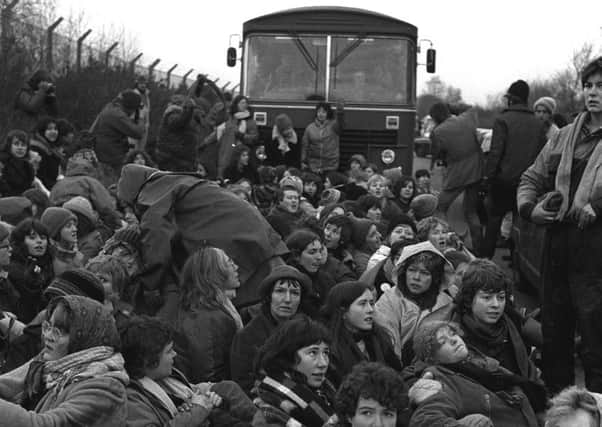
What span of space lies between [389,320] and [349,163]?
415 inches

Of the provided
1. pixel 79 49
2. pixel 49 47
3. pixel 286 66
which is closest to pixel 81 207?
pixel 286 66

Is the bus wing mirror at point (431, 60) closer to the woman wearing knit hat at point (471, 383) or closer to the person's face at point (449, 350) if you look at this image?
the woman wearing knit hat at point (471, 383)

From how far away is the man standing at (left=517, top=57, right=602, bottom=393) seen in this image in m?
6.82

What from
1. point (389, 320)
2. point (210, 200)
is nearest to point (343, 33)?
point (210, 200)

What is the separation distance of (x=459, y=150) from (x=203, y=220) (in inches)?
275

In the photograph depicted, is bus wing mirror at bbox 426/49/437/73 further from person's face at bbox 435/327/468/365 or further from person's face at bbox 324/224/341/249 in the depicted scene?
person's face at bbox 435/327/468/365

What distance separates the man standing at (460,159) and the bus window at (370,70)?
3234 mm

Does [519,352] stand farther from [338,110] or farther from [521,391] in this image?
[338,110]

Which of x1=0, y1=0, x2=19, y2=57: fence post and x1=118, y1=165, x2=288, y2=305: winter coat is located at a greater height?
x1=0, y1=0, x2=19, y2=57: fence post

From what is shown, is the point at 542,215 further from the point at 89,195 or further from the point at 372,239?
the point at 89,195

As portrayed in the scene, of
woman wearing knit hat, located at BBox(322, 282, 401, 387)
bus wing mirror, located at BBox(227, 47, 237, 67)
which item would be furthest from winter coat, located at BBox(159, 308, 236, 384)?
bus wing mirror, located at BBox(227, 47, 237, 67)

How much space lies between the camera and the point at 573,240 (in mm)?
6941

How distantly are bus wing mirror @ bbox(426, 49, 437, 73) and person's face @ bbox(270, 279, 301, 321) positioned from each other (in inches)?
482

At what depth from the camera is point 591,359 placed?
270 inches
